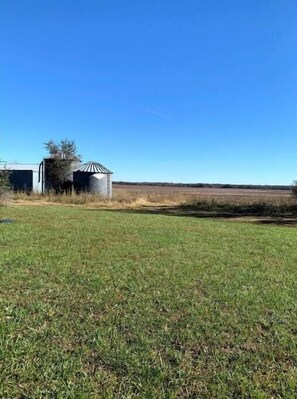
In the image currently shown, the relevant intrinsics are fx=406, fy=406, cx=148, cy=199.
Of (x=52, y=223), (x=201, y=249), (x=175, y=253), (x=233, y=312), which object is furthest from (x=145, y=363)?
(x=52, y=223)

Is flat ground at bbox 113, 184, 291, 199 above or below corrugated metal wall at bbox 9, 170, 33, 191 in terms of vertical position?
below

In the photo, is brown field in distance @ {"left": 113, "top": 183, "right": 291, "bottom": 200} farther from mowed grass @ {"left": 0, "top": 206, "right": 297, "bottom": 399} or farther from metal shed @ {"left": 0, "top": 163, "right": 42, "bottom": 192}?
mowed grass @ {"left": 0, "top": 206, "right": 297, "bottom": 399}

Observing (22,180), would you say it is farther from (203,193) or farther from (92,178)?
(203,193)

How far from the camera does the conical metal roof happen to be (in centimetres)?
3272

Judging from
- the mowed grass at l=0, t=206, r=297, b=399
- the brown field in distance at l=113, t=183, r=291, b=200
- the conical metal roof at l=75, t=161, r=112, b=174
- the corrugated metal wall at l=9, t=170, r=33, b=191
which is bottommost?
the mowed grass at l=0, t=206, r=297, b=399

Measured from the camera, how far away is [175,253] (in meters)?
7.32

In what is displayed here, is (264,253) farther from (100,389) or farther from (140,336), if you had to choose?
(100,389)

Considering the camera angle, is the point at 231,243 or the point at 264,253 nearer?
the point at 264,253

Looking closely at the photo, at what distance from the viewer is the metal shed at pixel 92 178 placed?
107ft

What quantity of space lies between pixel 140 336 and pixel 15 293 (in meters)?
1.77

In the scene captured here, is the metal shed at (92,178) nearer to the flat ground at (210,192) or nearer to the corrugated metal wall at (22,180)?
the corrugated metal wall at (22,180)

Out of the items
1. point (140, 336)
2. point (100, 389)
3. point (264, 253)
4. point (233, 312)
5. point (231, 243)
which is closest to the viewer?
point (100, 389)

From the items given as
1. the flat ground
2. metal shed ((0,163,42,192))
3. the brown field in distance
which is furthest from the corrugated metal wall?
the flat ground

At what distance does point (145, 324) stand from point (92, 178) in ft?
95.8
